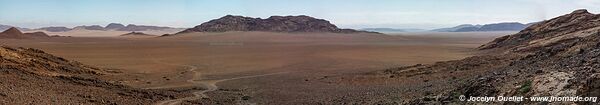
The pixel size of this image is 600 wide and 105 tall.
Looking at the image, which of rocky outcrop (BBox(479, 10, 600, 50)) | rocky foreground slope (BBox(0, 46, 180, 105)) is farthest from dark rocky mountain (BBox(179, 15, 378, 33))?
rocky foreground slope (BBox(0, 46, 180, 105))

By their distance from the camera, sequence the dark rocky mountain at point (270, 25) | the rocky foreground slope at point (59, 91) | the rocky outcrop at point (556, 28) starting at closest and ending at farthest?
the rocky foreground slope at point (59, 91)
the rocky outcrop at point (556, 28)
the dark rocky mountain at point (270, 25)

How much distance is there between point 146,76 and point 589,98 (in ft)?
95.8

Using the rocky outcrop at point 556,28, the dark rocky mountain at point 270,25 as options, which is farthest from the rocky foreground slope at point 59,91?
the dark rocky mountain at point 270,25

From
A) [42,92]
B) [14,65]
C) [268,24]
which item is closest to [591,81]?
[42,92]

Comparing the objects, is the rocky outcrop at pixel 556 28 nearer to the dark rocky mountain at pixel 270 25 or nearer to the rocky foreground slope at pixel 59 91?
the rocky foreground slope at pixel 59 91

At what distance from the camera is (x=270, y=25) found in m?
156

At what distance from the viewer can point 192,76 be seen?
37.2 metres

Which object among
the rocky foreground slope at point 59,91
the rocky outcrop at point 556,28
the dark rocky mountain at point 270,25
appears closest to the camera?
the rocky foreground slope at point 59,91

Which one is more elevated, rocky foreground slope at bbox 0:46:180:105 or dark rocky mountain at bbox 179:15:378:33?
rocky foreground slope at bbox 0:46:180:105

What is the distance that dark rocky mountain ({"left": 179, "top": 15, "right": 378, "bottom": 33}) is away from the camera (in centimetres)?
15125

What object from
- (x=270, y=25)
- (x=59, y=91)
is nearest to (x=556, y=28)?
(x=59, y=91)

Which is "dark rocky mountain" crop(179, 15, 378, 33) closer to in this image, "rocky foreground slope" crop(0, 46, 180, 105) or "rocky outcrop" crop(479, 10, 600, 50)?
"rocky outcrop" crop(479, 10, 600, 50)

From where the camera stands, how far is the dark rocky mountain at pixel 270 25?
151250 millimetres

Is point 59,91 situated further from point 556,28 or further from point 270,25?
point 270,25
